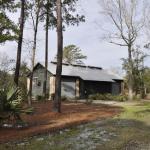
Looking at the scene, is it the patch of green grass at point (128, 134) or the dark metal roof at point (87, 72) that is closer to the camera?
the patch of green grass at point (128, 134)

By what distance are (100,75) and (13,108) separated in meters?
38.5

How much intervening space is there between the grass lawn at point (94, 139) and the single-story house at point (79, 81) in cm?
3195

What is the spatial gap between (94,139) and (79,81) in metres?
35.8

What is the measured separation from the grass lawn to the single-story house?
32.0 metres

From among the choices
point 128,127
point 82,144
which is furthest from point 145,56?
point 82,144

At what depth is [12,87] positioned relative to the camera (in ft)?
49.4

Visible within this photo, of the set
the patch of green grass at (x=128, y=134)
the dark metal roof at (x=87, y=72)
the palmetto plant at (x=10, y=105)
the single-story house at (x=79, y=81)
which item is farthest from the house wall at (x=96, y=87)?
the palmetto plant at (x=10, y=105)

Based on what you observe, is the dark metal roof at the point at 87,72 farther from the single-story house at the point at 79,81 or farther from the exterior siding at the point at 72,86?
the exterior siding at the point at 72,86

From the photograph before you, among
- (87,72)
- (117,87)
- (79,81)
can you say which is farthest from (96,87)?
(117,87)

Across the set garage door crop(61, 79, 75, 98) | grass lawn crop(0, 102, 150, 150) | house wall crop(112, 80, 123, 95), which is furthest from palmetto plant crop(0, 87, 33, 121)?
house wall crop(112, 80, 123, 95)

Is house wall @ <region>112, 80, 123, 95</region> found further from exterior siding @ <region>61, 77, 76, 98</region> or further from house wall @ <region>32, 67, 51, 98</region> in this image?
house wall @ <region>32, 67, 51, 98</region>

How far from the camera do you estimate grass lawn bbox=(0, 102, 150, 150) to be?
455 inches

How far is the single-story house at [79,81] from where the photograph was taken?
47.7 metres

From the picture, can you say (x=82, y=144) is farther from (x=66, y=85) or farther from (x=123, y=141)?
(x=66, y=85)
